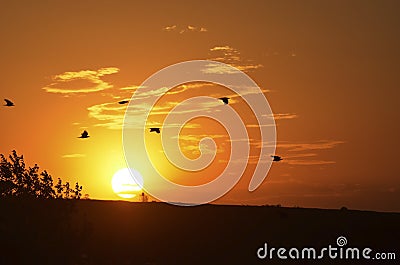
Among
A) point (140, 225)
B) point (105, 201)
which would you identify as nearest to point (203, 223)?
point (140, 225)

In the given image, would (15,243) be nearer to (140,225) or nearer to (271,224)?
(140,225)

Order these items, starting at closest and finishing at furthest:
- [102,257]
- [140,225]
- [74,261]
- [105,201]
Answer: [74,261] → [102,257] → [140,225] → [105,201]

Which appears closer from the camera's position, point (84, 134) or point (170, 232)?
point (84, 134)

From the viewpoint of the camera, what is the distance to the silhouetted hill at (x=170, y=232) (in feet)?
121

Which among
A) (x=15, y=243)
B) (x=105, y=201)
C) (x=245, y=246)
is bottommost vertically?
(x=15, y=243)

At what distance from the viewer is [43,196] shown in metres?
Answer: 38.2

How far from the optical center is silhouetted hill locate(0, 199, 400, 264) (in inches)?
1452

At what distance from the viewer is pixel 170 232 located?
63.4 metres

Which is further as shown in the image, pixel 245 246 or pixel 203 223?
pixel 203 223

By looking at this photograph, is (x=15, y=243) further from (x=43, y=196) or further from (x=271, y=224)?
(x=271, y=224)

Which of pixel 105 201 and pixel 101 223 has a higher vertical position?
pixel 105 201

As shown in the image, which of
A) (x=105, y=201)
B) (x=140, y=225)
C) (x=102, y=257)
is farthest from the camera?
(x=105, y=201)

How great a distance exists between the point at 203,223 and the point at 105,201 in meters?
11.2

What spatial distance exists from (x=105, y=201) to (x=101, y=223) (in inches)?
415
